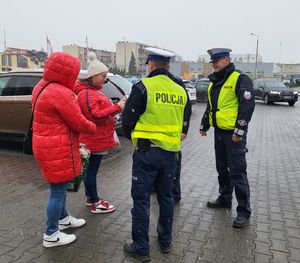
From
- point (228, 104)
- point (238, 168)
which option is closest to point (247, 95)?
point (228, 104)

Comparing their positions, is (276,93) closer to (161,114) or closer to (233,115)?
(233,115)

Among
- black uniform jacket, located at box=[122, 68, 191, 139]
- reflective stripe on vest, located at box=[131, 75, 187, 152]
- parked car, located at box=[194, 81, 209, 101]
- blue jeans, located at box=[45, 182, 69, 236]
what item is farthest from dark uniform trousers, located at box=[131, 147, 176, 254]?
parked car, located at box=[194, 81, 209, 101]

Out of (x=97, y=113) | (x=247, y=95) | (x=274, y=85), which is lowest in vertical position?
(x=274, y=85)

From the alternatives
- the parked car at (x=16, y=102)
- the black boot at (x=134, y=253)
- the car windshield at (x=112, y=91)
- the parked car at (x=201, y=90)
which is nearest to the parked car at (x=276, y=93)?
the parked car at (x=201, y=90)

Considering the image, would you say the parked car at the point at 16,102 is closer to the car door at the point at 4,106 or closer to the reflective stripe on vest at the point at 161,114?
the car door at the point at 4,106

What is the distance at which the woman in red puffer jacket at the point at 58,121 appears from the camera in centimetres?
316

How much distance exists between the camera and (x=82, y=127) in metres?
3.27

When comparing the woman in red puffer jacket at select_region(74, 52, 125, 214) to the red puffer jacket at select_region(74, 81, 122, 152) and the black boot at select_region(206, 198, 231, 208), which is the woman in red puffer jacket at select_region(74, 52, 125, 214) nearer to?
the red puffer jacket at select_region(74, 81, 122, 152)

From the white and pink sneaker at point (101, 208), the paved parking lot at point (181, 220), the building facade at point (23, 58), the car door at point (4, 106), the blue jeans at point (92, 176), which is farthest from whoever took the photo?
the building facade at point (23, 58)

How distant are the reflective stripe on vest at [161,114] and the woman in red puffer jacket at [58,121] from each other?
1.76 feet

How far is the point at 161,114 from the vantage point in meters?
3.18

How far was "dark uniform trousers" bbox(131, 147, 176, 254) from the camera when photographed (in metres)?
3.22

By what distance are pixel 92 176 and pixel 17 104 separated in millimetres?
3927

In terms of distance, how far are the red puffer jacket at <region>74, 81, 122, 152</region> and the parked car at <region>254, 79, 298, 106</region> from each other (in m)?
20.2
